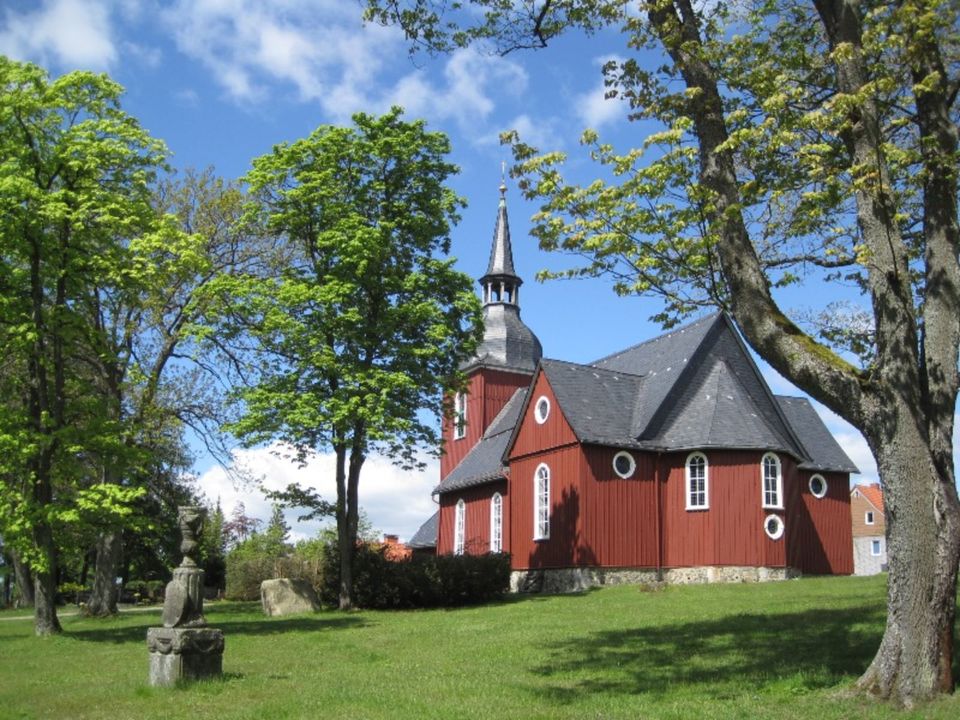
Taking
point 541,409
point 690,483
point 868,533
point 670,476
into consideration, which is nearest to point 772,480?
point 690,483

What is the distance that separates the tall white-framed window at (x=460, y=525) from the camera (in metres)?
38.2

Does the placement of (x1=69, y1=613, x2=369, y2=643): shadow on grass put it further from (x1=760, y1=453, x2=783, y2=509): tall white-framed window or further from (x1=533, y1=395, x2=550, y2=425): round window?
(x1=760, y1=453, x2=783, y2=509): tall white-framed window

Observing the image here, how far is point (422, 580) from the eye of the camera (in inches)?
1007

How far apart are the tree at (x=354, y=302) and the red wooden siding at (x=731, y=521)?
891 centimetres

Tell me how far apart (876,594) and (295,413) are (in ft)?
48.4

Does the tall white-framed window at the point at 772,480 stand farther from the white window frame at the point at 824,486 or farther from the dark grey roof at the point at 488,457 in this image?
the dark grey roof at the point at 488,457

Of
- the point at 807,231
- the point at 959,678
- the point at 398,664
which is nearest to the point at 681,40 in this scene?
the point at 807,231

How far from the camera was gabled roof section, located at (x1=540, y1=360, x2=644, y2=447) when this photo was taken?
1156 inches

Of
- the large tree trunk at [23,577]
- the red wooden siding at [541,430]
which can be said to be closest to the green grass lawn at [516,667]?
the red wooden siding at [541,430]

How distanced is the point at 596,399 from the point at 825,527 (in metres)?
9.55

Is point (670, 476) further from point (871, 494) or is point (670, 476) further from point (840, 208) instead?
point (871, 494)

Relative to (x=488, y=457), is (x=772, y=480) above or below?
below

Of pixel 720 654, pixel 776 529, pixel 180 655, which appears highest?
pixel 776 529

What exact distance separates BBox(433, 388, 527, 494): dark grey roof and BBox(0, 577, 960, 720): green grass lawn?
15.9 metres
